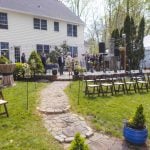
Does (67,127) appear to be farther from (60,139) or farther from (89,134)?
(60,139)

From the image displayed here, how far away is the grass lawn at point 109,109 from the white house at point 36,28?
1172 centimetres

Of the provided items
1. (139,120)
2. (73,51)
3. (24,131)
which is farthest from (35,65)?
(139,120)

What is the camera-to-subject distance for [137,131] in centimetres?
664

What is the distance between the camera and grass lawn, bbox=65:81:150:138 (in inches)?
303

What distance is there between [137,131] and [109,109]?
8.68 ft

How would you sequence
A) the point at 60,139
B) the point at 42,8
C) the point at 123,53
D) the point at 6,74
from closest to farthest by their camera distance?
the point at 60,139 < the point at 6,74 < the point at 123,53 < the point at 42,8

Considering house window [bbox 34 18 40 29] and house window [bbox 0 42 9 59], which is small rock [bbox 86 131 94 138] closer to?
house window [bbox 0 42 9 59]

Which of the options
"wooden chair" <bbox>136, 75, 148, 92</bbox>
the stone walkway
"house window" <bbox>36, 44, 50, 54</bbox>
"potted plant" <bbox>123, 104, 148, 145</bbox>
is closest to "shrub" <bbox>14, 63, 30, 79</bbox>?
"wooden chair" <bbox>136, 75, 148, 92</bbox>

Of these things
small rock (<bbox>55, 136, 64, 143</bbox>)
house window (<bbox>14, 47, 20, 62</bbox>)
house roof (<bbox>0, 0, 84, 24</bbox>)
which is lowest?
small rock (<bbox>55, 136, 64, 143</bbox>)

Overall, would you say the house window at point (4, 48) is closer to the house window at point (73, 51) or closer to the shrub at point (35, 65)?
the shrub at point (35, 65)

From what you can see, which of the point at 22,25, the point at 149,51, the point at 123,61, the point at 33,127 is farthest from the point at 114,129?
the point at 149,51

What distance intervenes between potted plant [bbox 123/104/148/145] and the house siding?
1654 centimetres

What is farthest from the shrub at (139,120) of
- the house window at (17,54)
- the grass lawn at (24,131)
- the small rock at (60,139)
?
the house window at (17,54)

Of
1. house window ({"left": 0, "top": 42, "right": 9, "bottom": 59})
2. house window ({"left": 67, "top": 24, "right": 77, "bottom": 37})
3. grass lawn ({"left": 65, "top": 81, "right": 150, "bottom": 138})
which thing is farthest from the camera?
house window ({"left": 67, "top": 24, "right": 77, "bottom": 37})
